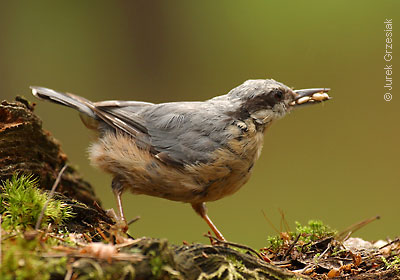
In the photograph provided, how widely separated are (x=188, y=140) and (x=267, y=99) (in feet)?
2.26

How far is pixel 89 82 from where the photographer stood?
7.73m

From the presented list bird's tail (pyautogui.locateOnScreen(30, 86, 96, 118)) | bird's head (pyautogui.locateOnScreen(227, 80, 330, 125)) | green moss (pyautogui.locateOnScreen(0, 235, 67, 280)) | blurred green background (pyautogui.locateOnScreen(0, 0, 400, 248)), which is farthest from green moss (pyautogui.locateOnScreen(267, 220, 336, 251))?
blurred green background (pyautogui.locateOnScreen(0, 0, 400, 248))

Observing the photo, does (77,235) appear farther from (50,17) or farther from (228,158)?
(50,17)

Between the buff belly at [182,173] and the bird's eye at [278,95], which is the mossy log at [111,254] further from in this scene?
the bird's eye at [278,95]

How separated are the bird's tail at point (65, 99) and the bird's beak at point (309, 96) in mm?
1660

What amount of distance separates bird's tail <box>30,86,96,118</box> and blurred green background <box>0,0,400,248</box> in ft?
8.64

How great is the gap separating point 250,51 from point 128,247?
5667mm

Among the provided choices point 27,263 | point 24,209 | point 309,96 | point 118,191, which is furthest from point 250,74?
point 27,263

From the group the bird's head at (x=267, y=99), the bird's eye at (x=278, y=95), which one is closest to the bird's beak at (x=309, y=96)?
the bird's head at (x=267, y=99)

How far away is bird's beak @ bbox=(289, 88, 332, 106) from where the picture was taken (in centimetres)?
370

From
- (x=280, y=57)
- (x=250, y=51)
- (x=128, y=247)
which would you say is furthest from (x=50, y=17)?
(x=128, y=247)

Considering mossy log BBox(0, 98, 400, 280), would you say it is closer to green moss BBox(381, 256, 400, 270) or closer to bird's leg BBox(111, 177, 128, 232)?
green moss BBox(381, 256, 400, 270)

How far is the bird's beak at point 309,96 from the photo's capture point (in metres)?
3.70

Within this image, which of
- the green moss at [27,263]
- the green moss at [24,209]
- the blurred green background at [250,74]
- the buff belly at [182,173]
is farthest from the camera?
the blurred green background at [250,74]
